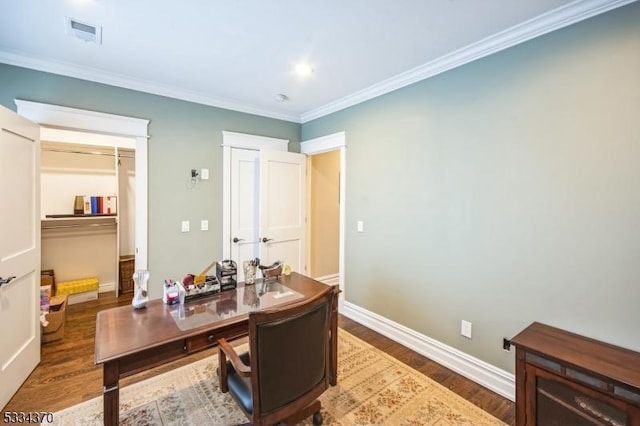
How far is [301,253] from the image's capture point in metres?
3.99

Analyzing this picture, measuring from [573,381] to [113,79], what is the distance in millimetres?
4068

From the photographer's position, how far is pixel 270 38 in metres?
2.10

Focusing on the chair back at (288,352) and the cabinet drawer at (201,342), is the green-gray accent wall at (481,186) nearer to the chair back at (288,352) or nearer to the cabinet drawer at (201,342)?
the chair back at (288,352)

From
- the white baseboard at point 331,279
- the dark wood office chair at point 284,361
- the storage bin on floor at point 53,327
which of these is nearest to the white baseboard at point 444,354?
the white baseboard at point 331,279

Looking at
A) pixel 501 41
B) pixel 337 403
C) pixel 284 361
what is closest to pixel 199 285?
pixel 284 361

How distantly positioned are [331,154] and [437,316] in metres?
2.89

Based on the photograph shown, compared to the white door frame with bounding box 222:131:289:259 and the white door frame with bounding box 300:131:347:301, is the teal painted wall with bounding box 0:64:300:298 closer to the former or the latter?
the white door frame with bounding box 222:131:289:259

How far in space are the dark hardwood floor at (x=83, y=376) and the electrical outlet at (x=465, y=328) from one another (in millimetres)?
336

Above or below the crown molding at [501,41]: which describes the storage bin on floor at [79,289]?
below

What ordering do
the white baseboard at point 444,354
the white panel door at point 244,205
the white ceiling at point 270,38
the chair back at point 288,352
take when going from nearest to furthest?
the chair back at point 288,352 → the white ceiling at point 270,38 → the white baseboard at point 444,354 → the white panel door at point 244,205

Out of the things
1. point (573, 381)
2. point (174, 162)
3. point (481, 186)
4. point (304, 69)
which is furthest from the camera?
point (174, 162)

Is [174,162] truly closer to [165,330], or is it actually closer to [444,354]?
[165,330]

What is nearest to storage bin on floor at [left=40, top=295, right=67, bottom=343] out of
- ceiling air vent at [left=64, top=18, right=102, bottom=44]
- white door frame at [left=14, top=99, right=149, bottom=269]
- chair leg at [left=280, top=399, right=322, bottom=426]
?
white door frame at [left=14, top=99, right=149, bottom=269]

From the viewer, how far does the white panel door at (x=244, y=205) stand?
3529 mm
